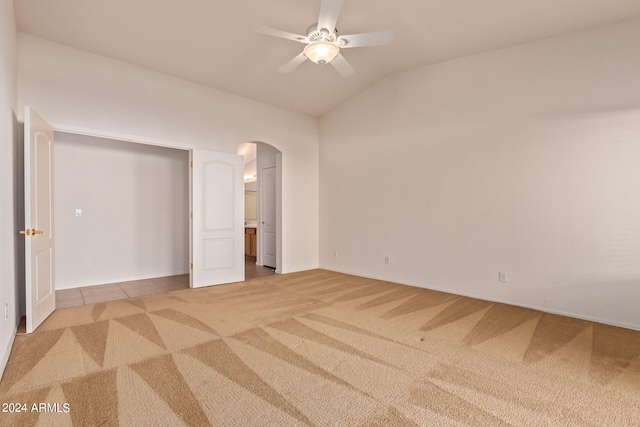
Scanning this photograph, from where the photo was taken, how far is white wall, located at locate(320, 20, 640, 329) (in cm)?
321

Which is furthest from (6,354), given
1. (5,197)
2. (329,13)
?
(329,13)

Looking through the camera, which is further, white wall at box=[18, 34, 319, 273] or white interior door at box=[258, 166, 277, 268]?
white interior door at box=[258, 166, 277, 268]

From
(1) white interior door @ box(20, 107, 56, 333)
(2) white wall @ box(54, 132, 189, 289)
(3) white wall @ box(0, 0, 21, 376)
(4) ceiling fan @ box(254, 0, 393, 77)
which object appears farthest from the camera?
(2) white wall @ box(54, 132, 189, 289)

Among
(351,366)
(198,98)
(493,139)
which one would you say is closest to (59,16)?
(198,98)

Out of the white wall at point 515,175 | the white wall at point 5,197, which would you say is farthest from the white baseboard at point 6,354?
the white wall at point 515,175

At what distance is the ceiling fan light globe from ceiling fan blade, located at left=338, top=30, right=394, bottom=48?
0.08 m

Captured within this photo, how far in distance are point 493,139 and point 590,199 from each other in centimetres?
130

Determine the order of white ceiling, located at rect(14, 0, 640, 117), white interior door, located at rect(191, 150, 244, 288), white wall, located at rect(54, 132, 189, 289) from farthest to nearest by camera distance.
Result: 1. white interior door, located at rect(191, 150, 244, 288)
2. white wall, located at rect(54, 132, 189, 289)
3. white ceiling, located at rect(14, 0, 640, 117)

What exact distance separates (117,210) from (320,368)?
467cm

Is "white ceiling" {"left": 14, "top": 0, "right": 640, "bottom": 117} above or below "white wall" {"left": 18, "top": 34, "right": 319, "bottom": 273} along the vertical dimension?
above

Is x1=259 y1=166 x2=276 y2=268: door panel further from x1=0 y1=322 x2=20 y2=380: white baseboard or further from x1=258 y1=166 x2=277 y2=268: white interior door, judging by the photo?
x1=0 y1=322 x2=20 y2=380: white baseboard

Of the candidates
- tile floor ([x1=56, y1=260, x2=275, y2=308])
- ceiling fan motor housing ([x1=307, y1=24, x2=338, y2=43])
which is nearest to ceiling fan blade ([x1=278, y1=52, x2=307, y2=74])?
ceiling fan motor housing ([x1=307, y1=24, x2=338, y2=43])

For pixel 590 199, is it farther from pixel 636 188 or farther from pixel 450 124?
pixel 450 124

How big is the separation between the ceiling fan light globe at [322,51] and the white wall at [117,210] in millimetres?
3739
